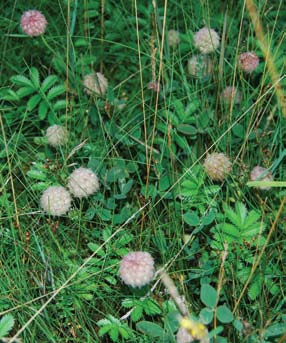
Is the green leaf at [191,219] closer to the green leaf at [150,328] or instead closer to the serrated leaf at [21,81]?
the green leaf at [150,328]

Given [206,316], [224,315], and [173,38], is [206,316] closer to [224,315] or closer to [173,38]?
A: [224,315]

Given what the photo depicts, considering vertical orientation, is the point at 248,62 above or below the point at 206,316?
above

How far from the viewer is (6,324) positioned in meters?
1.67

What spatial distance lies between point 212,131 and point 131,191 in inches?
13.7

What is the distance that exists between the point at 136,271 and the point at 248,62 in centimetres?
91

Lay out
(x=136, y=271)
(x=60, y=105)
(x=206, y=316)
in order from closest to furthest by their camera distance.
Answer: (x=206, y=316) < (x=136, y=271) < (x=60, y=105)

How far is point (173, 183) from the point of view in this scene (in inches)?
79.8

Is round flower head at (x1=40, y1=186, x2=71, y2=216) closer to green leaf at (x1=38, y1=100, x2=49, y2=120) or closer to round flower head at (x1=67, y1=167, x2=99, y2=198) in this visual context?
round flower head at (x1=67, y1=167, x2=99, y2=198)

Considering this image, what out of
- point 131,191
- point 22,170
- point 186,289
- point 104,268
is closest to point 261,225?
point 186,289

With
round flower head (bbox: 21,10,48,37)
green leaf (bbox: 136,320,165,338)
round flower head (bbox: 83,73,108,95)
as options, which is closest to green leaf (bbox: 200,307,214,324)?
green leaf (bbox: 136,320,165,338)

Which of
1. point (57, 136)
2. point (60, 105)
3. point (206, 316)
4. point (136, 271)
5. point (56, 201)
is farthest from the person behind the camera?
point (60, 105)

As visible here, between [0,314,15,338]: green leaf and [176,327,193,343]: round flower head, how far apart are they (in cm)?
43

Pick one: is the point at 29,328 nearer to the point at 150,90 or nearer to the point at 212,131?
the point at 212,131

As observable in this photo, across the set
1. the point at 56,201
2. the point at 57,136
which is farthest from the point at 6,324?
the point at 57,136
